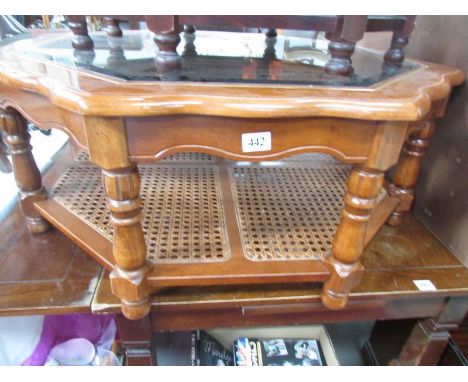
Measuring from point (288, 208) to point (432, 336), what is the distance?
461 mm

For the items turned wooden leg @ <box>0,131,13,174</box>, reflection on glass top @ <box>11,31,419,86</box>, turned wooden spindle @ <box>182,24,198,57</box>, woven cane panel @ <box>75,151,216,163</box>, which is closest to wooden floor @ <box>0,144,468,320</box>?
turned wooden leg @ <box>0,131,13,174</box>

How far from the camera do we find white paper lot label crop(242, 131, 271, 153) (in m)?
0.47

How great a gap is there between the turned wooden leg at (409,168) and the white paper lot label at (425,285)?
0.20 m

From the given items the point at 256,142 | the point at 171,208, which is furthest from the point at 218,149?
the point at 171,208

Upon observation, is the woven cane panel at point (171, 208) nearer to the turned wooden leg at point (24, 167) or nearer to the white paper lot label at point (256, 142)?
the turned wooden leg at point (24, 167)

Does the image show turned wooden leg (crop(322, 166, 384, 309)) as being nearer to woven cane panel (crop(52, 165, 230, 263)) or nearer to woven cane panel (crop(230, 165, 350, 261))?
woven cane panel (crop(230, 165, 350, 261))

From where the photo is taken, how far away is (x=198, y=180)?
3.19ft

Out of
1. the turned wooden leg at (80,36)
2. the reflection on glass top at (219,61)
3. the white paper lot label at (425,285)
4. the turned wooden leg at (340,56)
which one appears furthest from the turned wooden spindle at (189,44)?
the white paper lot label at (425,285)

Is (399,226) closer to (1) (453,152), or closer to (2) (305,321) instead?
(1) (453,152)

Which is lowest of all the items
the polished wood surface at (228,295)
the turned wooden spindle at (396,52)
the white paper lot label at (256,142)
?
the polished wood surface at (228,295)

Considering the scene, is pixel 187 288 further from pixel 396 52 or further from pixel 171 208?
pixel 396 52

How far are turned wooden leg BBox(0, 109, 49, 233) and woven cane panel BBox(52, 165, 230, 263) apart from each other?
54 millimetres

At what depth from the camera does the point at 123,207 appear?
0.50m

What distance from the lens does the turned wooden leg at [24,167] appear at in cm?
72
